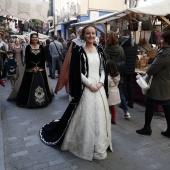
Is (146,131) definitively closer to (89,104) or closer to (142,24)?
(89,104)

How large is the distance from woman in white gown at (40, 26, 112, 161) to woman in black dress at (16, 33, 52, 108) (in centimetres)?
257

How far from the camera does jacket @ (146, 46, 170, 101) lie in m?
3.39

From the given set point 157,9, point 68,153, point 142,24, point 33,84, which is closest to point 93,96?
point 68,153

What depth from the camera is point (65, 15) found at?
20.2 metres

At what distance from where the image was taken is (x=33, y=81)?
5379 mm

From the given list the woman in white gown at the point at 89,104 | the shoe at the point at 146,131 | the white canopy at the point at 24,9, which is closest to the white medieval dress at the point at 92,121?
the woman in white gown at the point at 89,104

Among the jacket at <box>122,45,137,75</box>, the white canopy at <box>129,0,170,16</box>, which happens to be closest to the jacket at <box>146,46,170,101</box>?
the jacket at <box>122,45,137,75</box>

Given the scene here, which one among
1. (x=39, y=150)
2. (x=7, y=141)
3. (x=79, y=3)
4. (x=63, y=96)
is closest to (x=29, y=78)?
(x=63, y=96)

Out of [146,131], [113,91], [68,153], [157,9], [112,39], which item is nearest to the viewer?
[68,153]

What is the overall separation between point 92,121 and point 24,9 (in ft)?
12.7

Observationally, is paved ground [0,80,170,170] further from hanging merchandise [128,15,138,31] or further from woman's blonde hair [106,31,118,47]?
hanging merchandise [128,15,138,31]

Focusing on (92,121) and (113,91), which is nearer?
(92,121)

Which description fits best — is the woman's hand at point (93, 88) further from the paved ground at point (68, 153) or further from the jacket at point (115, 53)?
the jacket at point (115, 53)

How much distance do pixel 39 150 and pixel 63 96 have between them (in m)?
3.27
